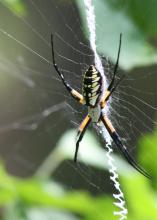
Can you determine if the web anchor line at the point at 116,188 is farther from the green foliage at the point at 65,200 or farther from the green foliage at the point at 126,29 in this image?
the green foliage at the point at 126,29

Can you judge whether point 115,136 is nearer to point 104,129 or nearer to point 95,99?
point 104,129

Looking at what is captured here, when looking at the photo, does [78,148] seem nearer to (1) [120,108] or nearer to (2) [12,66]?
(1) [120,108]

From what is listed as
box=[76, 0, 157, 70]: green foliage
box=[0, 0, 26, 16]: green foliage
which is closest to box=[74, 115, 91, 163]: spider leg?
box=[76, 0, 157, 70]: green foliage

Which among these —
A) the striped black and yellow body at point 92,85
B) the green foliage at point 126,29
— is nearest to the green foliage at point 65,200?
the striped black and yellow body at point 92,85

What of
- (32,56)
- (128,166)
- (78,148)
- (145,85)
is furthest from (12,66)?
(128,166)

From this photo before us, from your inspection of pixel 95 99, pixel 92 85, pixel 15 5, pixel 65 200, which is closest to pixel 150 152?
pixel 95 99

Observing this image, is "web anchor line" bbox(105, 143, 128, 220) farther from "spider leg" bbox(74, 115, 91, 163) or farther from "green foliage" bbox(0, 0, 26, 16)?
"green foliage" bbox(0, 0, 26, 16)

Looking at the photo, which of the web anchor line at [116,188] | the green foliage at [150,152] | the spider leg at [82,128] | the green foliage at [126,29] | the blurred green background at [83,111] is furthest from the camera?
the spider leg at [82,128]
